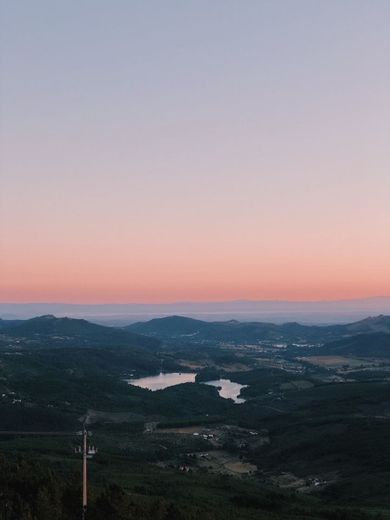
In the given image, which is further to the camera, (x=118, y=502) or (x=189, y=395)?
(x=189, y=395)

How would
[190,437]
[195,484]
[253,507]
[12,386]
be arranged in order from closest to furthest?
[253,507] < [195,484] < [190,437] < [12,386]

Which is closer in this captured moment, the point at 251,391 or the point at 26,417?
the point at 26,417

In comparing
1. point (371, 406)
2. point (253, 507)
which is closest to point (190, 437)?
point (371, 406)

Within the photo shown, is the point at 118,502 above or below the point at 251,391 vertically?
above

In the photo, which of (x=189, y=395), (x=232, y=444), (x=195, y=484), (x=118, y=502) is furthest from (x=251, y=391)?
(x=118, y=502)

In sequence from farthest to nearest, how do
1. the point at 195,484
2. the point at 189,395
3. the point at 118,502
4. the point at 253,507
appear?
1. the point at 189,395
2. the point at 195,484
3. the point at 253,507
4. the point at 118,502

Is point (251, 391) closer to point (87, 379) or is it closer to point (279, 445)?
point (87, 379)

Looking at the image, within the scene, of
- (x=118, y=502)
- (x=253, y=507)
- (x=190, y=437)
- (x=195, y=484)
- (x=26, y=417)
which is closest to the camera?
(x=118, y=502)

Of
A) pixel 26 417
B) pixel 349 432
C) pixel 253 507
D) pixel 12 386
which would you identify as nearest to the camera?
pixel 253 507

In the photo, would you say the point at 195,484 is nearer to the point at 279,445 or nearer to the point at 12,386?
the point at 279,445
